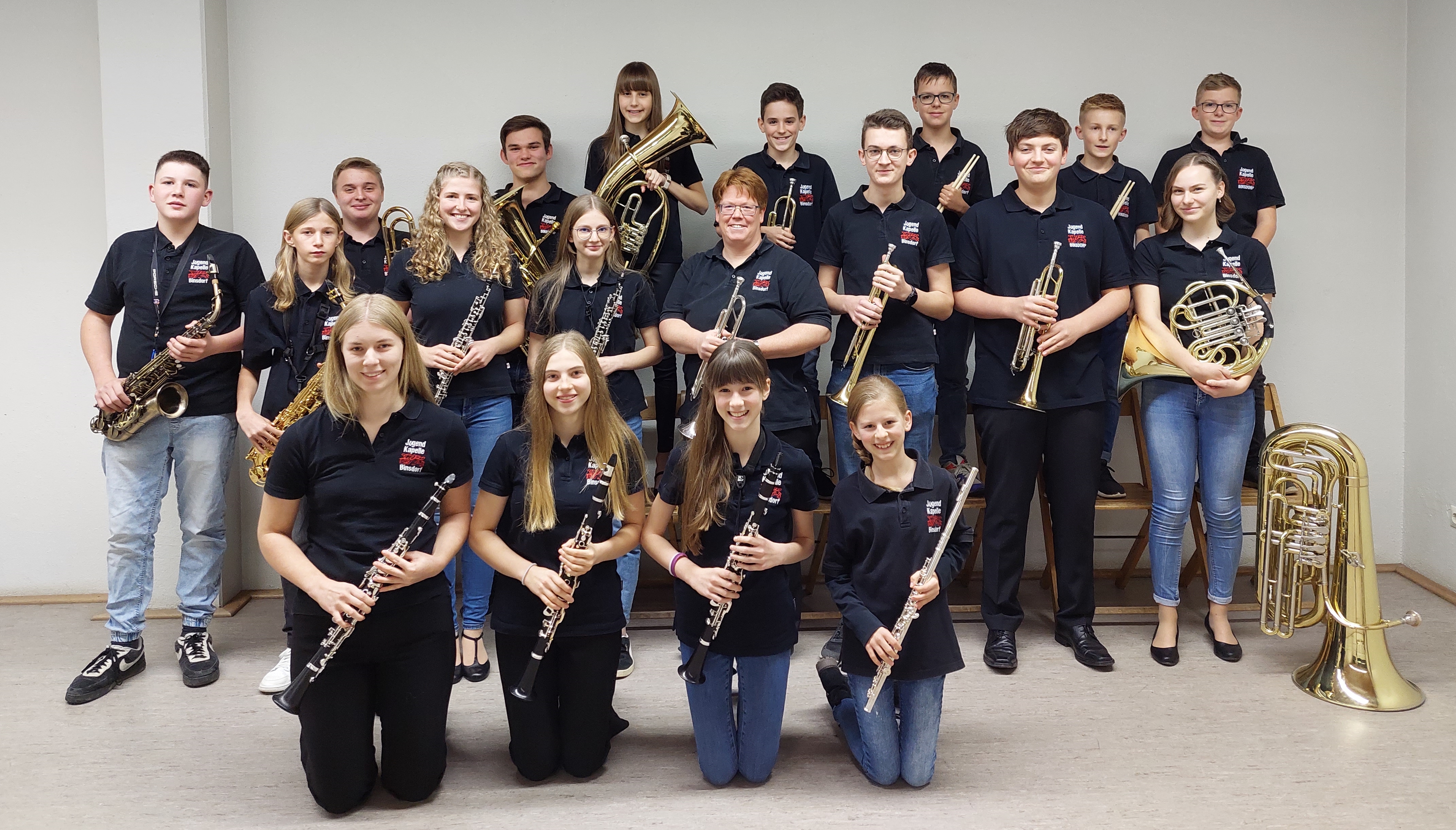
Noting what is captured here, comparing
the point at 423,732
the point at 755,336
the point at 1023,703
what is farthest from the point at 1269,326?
the point at 423,732

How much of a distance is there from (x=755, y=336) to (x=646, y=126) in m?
1.21

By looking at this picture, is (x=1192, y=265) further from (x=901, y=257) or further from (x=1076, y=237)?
(x=901, y=257)

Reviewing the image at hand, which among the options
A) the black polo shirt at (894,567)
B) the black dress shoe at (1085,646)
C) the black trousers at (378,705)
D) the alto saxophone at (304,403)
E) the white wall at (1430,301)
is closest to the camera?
the black trousers at (378,705)

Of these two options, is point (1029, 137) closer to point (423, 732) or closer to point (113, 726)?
point (423, 732)

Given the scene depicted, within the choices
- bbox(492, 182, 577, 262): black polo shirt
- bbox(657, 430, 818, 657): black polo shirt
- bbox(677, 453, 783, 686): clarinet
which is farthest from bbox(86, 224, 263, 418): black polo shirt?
bbox(677, 453, 783, 686): clarinet

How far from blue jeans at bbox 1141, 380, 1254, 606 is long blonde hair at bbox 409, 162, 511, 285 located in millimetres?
2491

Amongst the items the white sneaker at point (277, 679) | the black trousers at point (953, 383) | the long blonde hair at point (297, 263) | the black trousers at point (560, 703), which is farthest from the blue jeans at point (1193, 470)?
the white sneaker at point (277, 679)

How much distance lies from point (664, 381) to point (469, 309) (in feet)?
3.13

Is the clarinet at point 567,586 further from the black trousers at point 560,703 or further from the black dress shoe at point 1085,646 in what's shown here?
the black dress shoe at point 1085,646

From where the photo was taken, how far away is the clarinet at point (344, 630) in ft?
9.16

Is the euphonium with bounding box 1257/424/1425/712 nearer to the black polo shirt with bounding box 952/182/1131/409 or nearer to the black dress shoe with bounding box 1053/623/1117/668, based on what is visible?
the black dress shoe with bounding box 1053/623/1117/668

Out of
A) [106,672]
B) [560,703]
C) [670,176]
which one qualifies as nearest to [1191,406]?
[670,176]

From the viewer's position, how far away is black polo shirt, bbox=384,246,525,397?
150 inches

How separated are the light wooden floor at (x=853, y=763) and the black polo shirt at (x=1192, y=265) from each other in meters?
1.26
